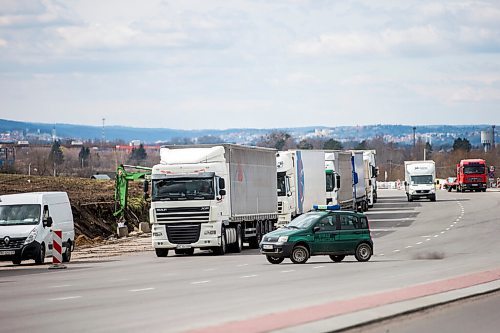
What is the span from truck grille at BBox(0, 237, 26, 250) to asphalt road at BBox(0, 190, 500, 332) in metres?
0.71

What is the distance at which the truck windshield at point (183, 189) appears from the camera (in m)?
38.6

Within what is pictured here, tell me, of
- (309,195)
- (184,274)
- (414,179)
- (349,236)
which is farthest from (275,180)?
(414,179)

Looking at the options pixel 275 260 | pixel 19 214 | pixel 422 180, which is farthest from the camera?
pixel 422 180

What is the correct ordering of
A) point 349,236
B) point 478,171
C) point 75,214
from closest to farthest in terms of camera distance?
1. point 349,236
2. point 75,214
3. point 478,171

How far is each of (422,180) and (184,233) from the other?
57563 mm

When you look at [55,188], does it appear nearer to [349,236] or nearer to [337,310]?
[349,236]

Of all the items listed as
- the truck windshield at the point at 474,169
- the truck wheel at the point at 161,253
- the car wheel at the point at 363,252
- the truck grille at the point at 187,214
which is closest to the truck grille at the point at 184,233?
the truck grille at the point at 187,214

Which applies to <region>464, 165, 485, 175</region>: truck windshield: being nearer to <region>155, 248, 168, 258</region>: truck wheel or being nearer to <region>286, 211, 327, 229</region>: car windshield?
<region>155, 248, 168, 258</region>: truck wheel

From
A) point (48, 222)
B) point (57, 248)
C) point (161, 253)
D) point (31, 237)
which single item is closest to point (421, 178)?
point (161, 253)

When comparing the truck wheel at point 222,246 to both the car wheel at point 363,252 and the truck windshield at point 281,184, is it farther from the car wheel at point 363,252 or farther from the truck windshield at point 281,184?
the truck windshield at point 281,184

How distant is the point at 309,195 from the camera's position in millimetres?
55938

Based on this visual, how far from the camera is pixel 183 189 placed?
127 ft

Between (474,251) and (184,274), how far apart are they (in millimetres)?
13451

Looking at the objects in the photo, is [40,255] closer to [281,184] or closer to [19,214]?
[19,214]
